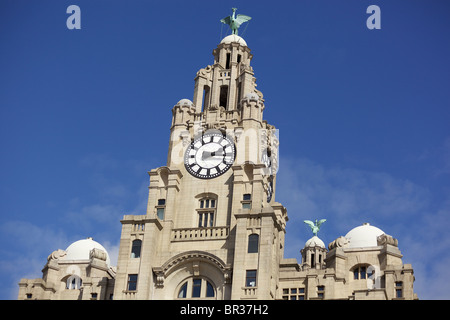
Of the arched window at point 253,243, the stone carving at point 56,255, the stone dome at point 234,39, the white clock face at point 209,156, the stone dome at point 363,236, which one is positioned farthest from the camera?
the stone dome at point 234,39

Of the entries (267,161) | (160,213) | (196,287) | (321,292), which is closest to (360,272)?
(321,292)

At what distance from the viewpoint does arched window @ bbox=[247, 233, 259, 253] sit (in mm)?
80000

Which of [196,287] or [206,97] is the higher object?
[206,97]

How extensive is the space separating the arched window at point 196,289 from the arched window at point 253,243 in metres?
4.51

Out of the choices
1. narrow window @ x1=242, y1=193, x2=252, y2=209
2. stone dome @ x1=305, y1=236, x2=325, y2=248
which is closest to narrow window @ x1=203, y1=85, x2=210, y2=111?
narrow window @ x1=242, y1=193, x2=252, y2=209

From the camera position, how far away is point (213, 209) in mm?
85625

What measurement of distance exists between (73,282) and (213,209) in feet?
56.1

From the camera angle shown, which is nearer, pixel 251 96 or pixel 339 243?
pixel 339 243

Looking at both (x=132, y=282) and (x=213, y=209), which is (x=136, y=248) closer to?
(x=132, y=282)

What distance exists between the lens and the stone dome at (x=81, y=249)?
96.8 m

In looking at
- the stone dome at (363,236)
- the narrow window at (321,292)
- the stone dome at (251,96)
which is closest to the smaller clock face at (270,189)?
the stone dome at (251,96)

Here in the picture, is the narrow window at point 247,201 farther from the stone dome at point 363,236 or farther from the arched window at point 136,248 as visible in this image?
the stone dome at point 363,236
